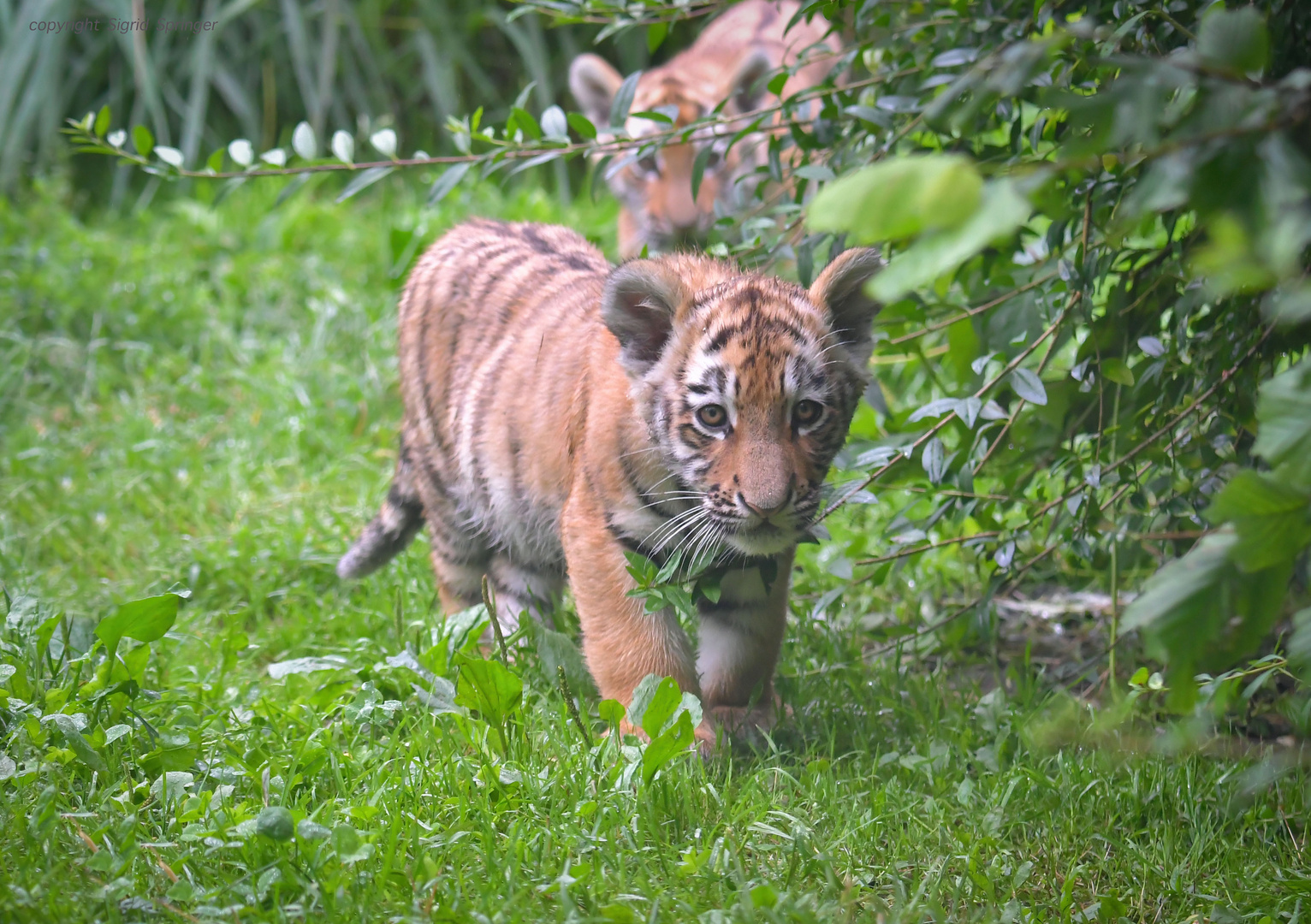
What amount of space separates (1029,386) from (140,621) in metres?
2.16

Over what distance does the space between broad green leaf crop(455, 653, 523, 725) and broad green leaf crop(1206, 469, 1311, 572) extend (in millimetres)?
1856

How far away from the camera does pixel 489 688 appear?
113 inches

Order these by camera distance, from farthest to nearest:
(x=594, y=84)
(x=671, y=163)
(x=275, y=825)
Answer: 1. (x=594, y=84)
2. (x=671, y=163)
3. (x=275, y=825)

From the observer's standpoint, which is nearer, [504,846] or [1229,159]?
[1229,159]

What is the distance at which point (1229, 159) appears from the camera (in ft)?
3.92

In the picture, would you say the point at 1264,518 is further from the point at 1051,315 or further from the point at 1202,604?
the point at 1051,315

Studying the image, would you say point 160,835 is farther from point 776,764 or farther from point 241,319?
point 241,319

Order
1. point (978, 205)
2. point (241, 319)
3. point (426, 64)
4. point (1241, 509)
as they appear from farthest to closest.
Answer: point (426, 64)
point (241, 319)
point (1241, 509)
point (978, 205)

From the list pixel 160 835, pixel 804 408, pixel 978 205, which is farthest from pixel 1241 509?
pixel 160 835

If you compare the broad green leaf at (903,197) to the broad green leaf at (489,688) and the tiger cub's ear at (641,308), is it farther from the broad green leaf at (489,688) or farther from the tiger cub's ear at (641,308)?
the broad green leaf at (489,688)

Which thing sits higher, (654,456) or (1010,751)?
(654,456)

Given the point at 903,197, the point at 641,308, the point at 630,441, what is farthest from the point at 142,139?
the point at 903,197

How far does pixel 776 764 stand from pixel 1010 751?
2.11ft

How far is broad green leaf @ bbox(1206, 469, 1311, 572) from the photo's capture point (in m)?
1.30
